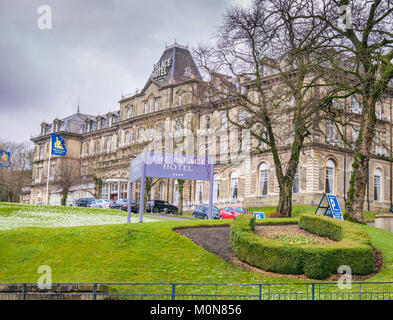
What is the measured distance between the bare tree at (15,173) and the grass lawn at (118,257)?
55825 mm

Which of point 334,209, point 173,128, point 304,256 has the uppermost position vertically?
point 173,128

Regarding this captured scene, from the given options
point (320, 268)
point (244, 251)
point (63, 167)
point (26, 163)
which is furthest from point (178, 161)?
point (26, 163)

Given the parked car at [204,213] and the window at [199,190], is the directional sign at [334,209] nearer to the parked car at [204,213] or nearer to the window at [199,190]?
the parked car at [204,213]

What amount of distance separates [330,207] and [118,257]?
41.7ft

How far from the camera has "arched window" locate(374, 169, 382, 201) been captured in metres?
55.7

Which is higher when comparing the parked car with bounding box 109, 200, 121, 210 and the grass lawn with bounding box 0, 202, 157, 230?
the parked car with bounding box 109, 200, 121, 210

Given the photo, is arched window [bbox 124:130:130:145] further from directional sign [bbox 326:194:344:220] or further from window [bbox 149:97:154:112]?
directional sign [bbox 326:194:344:220]

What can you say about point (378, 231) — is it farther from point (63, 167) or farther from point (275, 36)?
point (63, 167)

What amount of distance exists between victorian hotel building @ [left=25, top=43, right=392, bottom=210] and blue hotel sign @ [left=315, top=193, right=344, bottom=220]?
17.4 feet

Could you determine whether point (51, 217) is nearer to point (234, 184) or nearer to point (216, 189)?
point (234, 184)

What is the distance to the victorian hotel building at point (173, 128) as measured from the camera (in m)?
52.1

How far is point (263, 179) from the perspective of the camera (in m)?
56.2

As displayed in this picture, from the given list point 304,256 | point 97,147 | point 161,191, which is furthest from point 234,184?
point 304,256

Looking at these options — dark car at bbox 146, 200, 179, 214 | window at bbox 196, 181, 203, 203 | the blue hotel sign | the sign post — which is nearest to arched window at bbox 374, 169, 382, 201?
window at bbox 196, 181, 203, 203
